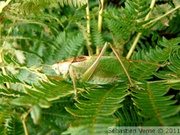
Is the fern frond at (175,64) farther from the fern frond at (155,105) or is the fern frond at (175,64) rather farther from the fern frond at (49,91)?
the fern frond at (49,91)

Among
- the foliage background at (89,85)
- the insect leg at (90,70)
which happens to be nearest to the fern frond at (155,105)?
the foliage background at (89,85)

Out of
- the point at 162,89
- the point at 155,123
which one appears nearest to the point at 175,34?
the point at 162,89

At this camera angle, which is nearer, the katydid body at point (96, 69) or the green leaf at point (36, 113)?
the green leaf at point (36, 113)

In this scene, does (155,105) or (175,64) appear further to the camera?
(175,64)

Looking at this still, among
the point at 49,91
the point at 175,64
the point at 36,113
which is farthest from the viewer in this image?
the point at 175,64

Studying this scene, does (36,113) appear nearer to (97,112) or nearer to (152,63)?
(97,112)

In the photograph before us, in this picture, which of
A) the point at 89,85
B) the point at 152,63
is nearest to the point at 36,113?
the point at 89,85

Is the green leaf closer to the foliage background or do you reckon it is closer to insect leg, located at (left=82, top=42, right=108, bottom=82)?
the foliage background

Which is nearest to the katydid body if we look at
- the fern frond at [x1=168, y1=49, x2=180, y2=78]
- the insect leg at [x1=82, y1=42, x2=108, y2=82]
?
the insect leg at [x1=82, y1=42, x2=108, y2=82]
